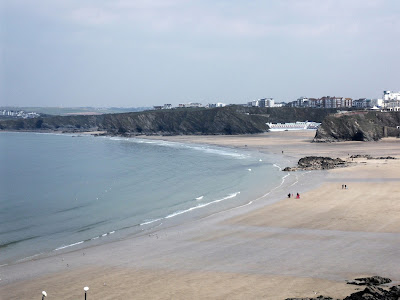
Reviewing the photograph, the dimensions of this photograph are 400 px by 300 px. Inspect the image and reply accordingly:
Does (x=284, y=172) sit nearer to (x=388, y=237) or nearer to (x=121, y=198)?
(x=121, y=198)

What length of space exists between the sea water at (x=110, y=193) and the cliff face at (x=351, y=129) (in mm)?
24648

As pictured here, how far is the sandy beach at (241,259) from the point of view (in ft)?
54.3

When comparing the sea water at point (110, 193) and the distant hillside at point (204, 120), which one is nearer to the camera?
the sea water at point (110, 193)

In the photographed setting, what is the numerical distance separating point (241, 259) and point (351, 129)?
243ft

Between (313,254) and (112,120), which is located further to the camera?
(112,120)

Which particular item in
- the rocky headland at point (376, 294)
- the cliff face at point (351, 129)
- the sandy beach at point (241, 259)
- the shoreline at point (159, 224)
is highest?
the cliff face at point (351, 129)

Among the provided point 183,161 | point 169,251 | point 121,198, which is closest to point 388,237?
point 169,251

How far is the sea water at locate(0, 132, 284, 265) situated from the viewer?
1044 inches

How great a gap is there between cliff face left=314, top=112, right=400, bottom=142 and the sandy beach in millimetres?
57785

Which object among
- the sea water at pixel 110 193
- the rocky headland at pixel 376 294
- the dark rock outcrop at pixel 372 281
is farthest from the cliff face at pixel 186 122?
the rocky headland at pixel 376 294

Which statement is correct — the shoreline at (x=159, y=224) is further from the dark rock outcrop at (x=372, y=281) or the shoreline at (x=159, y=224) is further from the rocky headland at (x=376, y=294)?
the rocky headland at (x=376, y=294)

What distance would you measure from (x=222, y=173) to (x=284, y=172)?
6.78 meters

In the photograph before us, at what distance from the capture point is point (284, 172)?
165 feet

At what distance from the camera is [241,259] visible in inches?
793
